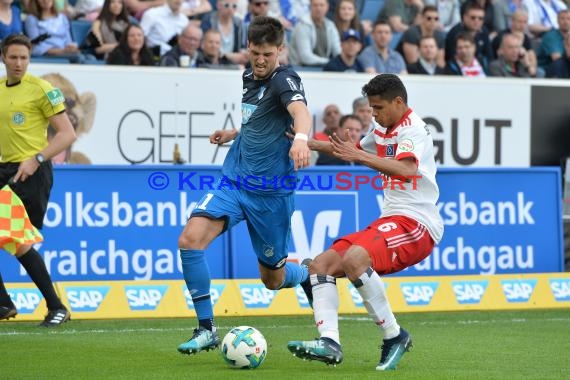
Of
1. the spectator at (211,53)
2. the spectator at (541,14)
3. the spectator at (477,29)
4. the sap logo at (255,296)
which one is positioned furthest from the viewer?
the spectator at (541,14)

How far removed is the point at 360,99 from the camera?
1579cm

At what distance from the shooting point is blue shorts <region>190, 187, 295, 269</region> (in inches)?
345

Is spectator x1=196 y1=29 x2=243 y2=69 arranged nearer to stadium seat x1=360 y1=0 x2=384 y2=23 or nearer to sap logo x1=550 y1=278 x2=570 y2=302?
stadium seat x1=360 y1=0 x2=384 y2=23

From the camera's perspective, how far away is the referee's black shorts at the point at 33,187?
11.0m

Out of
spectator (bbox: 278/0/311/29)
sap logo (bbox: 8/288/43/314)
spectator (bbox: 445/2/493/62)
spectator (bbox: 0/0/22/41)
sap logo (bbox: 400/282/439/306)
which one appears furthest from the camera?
spectator (bbox: 445/2/493/62)

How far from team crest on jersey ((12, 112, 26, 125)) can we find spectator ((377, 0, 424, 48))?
912 centimetres

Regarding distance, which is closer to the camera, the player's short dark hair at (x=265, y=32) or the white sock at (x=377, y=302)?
the white sock at (x=377, y=302)

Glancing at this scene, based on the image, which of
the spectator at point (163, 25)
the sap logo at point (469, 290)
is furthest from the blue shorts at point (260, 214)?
the spectator at point (163, 25)

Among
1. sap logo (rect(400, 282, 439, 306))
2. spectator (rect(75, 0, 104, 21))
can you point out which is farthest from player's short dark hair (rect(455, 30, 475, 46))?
sap logo (rect(400, 282, 439, 306))

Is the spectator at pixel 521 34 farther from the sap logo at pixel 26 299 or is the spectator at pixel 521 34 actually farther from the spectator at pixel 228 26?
the sap logo at pixel 26 299

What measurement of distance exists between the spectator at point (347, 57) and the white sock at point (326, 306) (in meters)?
9.08

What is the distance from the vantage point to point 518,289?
13.6 m

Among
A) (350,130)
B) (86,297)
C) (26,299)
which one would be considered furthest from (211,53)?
(26,299)

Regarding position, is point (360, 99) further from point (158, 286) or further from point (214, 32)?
point (158, 286)
